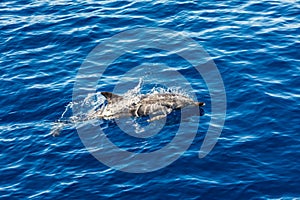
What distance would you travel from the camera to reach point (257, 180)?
2062 centimetres

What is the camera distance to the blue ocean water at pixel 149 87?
68.6 ft

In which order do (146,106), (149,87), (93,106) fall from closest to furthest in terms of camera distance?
(146,106), (93,106), (149,87)

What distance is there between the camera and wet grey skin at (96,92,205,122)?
2484cm

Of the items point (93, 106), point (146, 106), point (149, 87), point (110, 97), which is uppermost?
point (110, 97)

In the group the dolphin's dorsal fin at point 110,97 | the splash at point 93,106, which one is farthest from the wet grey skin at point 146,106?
the splash at point 93,106

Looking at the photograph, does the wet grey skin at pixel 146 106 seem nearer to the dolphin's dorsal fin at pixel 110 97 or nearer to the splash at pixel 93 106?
the dolphin's dorsal fin at pixel 110 97

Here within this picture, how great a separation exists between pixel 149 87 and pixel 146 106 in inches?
85.0

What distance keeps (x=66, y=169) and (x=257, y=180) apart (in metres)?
7.52

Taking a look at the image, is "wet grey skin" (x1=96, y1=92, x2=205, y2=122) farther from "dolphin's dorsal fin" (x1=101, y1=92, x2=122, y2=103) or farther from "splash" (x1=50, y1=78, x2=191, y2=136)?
"splash" (x1=50, y1=78, x2=191, y2=136)

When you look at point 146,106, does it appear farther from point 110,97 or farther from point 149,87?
point 149,87

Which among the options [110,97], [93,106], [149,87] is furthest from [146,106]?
[93,106]

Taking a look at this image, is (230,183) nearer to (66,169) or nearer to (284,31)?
(66,169)

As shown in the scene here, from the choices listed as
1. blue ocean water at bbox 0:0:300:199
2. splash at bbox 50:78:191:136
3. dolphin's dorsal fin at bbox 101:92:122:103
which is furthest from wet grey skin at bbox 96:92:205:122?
blue ocean water at bbox 0:0:300:199

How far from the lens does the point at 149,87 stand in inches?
1061
